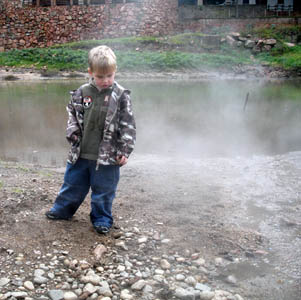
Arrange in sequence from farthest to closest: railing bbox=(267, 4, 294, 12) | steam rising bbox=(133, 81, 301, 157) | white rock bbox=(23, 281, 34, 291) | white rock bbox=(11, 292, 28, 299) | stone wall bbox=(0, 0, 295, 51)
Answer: railing bbox=(267, 4, 294, 12) < stone wall bbox=(0, 0, 295, 51) < steam rising bbox=(133, 81, 301, 157) < white rock bbox=(23, 281, 34, 291) < white rock bbox=(11, 292, 28, 299)

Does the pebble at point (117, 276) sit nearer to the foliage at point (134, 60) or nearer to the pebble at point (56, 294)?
the pebble at point (56, 294)

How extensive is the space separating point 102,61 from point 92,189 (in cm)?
102

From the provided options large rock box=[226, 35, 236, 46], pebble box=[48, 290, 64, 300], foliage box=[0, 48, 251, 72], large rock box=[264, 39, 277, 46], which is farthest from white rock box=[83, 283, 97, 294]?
large rock box=[264, 39, 277, 46]

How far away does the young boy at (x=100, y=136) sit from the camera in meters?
3.40

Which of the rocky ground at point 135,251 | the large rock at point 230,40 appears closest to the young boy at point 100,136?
the rocky ground at point 135,251

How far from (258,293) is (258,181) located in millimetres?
2564

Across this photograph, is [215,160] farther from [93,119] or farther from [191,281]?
[191,281]

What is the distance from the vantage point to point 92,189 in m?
3.54

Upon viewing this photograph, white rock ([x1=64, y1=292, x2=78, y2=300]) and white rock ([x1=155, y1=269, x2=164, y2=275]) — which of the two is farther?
white rock ([x1=155, y1=269, x2=164, y2=275])

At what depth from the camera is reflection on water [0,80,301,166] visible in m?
7.43

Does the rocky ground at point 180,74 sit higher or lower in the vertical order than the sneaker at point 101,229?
lower

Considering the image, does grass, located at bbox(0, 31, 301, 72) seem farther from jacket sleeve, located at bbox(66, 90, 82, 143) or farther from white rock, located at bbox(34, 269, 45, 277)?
white rock, located at bbox(34, 269, 45, 277)

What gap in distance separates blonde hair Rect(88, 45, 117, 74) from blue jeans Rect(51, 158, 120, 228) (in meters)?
0.72

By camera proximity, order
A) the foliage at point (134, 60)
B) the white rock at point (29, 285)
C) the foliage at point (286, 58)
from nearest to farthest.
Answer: the white rock at point (29, 285)
the foliage at point (134, 60)
the foliage at point (286, 58)
